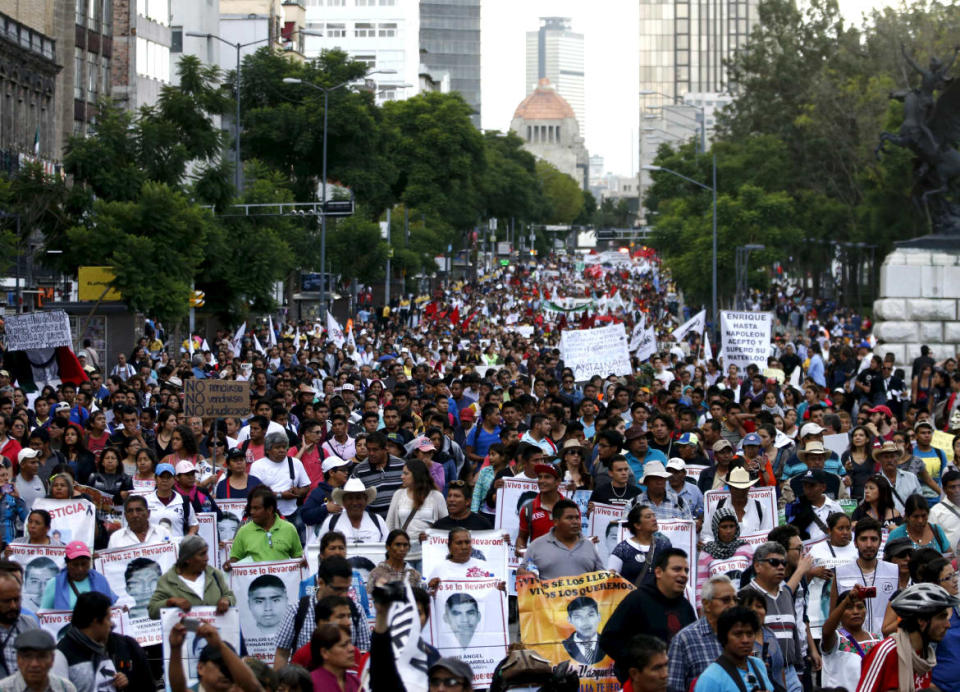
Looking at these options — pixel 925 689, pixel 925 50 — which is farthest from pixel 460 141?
pixel 925 689

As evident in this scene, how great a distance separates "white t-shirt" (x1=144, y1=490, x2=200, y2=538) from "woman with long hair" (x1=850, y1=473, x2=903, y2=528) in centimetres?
449

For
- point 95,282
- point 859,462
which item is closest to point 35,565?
point 859,462

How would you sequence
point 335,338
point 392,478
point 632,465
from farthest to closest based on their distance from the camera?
point 335,338
point 632,465
point 392,478

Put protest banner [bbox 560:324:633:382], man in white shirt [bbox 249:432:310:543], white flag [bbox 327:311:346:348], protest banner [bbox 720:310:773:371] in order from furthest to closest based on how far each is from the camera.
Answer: white flag [bbox 327:311:346:348] < protest banner [bbox 720:310:773:371] < protest banner [bbox 560:324:633:382] < man in white shirt [bbox 249:432:310:543]

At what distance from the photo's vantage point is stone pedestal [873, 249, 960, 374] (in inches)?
1264

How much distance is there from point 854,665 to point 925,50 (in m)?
56.8

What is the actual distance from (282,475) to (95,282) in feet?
78.1

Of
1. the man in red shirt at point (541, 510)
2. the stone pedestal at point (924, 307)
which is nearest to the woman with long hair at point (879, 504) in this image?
the man in red shirt at point (541, 510)

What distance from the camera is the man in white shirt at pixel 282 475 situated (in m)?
13.5

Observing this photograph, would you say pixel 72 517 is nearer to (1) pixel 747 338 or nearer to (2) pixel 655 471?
(2) pixel 655 471

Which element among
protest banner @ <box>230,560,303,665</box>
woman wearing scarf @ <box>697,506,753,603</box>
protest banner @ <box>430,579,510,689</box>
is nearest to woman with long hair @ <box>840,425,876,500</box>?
woman wearing scarf @ <box>697,506,753,603</box>

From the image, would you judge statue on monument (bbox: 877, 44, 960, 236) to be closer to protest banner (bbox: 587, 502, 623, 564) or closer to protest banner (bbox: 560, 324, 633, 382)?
protest banner (bbox: 560, 324, 633, 382)

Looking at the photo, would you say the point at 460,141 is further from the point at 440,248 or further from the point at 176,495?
the point at 176,495

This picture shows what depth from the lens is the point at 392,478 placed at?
1339 cm
